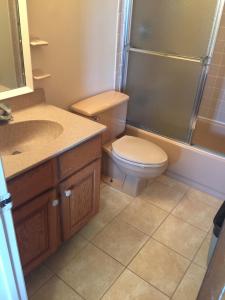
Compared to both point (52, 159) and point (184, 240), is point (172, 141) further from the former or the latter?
point (52, 159)

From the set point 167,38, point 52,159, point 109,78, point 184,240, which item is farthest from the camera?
point 109,78

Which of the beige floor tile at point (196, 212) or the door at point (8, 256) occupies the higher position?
the door at point (8, 256)

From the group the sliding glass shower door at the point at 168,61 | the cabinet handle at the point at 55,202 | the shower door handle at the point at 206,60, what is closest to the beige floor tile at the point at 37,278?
the cabinet handle at the point at 55,202

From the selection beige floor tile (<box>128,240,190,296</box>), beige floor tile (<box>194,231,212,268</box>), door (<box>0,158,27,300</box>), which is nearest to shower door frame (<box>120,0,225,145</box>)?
beige floor tile (<box>194,231,212,268</box>)

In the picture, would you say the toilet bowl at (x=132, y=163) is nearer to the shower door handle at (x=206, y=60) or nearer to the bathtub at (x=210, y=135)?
the bathtub at (x=210, y=135)

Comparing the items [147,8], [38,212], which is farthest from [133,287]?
[147,8]

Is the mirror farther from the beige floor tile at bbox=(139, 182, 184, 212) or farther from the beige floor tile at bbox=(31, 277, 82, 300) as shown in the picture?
the beige floor tile at bbox=(139, 182, 184, 212)

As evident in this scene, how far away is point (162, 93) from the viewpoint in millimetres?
2223

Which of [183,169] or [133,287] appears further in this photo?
[183,169]

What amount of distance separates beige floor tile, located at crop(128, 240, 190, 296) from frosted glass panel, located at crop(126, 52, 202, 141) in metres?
0.95

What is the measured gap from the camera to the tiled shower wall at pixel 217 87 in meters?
2.55

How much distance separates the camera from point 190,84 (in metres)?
2.03

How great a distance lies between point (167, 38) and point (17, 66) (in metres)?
1.15

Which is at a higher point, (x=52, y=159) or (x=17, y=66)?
(x=17, y=66)
